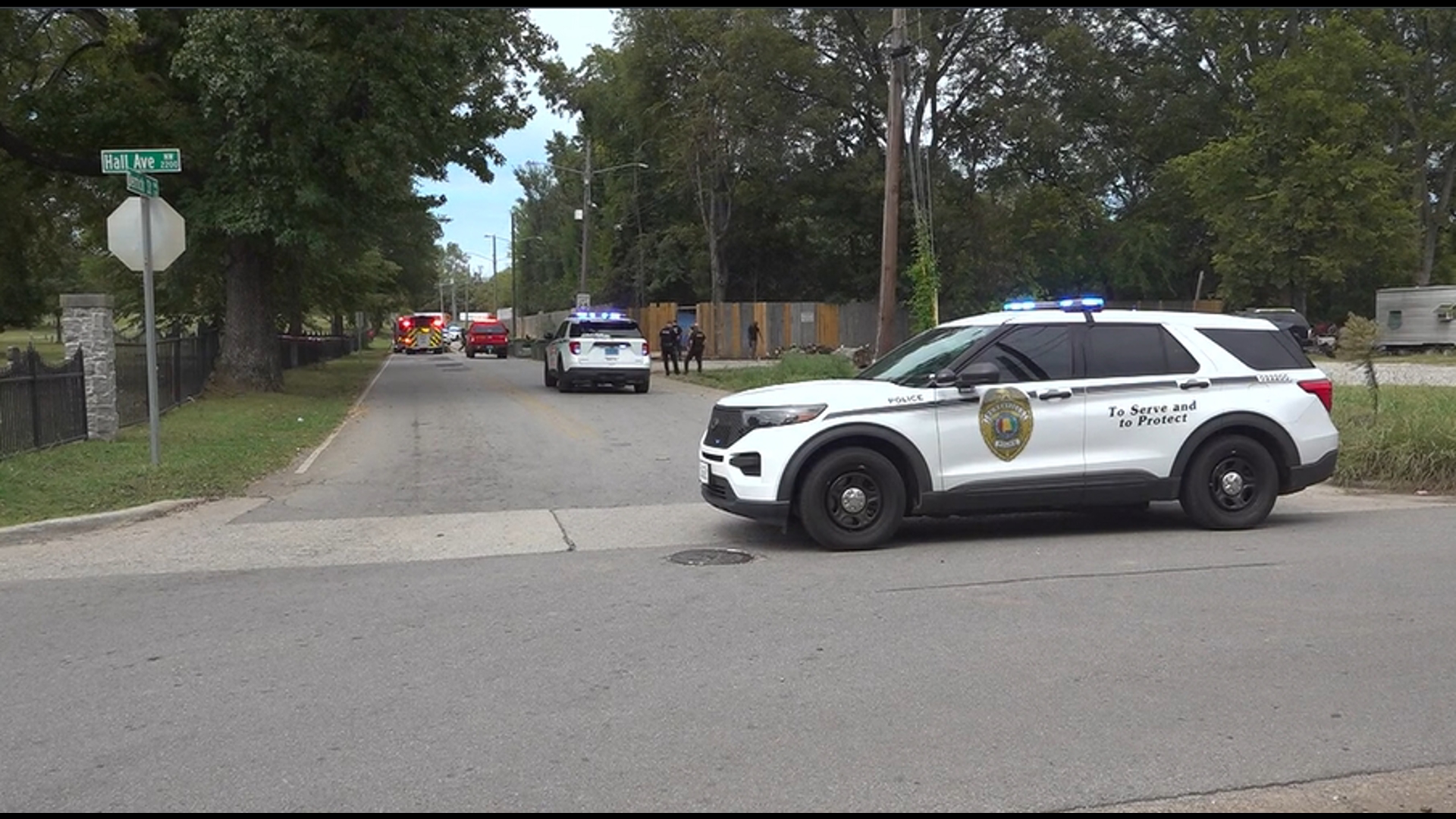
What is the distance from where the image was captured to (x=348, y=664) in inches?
235

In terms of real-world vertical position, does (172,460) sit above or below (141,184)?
below

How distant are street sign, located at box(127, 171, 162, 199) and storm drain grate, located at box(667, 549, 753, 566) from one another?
25.4 feet

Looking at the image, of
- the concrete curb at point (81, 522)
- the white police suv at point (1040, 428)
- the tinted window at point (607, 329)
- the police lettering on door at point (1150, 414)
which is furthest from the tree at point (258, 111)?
the police lettering on door at point (1150, 414)

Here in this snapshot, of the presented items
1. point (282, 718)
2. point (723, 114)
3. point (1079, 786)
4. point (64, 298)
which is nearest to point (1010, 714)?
point (1079, 786)

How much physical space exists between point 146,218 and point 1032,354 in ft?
31.8

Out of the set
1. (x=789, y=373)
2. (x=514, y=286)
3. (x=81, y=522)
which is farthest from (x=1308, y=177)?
(x=514, y=286)

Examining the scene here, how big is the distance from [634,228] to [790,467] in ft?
176

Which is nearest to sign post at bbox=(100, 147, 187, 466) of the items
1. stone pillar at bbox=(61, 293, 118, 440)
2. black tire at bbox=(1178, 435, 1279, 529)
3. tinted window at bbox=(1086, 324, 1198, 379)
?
stone pillar at bbox=(61, 293, 118, 440)

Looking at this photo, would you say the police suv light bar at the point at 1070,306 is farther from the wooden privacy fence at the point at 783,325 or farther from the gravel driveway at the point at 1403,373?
the wooden privacy fence at the point at 783,325

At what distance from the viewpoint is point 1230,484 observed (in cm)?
926

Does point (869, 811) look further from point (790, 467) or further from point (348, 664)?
point (790, 467)

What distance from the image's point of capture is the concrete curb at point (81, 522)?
9.55 metres

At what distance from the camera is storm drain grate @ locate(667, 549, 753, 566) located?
27.6 feet

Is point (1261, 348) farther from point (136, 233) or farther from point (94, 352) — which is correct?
point (94, 352)
